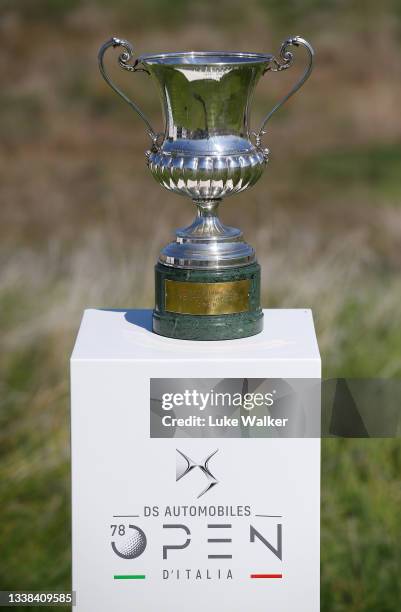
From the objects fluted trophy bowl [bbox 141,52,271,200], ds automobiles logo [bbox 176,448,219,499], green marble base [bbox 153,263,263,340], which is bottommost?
ds automobiles logo [bbox 176,448,219,499]

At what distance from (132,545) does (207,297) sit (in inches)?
21.7

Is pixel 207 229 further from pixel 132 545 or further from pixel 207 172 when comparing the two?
pixel 132 545

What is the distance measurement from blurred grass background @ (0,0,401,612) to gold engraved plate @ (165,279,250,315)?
122 centimetres

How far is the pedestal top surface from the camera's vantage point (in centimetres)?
236

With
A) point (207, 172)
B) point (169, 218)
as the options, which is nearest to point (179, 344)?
point (207, 172)

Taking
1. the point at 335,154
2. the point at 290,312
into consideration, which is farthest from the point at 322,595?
the point at 335,154

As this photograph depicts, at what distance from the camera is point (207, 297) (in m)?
2.44

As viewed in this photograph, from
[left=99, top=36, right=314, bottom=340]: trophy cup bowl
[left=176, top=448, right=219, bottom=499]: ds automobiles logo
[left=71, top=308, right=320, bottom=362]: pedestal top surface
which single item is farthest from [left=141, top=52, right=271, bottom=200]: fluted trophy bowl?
[left=176, top=448, right=219, bottom=499]: ds automobiles logo

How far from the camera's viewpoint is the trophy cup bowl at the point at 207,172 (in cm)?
237

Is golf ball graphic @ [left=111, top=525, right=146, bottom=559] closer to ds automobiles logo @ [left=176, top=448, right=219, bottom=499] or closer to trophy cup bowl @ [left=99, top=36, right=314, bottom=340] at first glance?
ds automobiles logo @ [left=176, top=448, right=219, bottom=499]

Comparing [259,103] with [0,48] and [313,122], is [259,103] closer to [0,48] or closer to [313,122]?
[313,122]

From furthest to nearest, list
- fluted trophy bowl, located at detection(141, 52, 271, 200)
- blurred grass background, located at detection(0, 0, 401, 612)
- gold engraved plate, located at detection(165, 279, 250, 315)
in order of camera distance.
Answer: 1. blurred grass background, located at detection(0, 0, 401, 612)
2. gold engraved plate, located at detection(165, 279, 250, 315)
3. fluted trophy bowl, located at detection(141, 52, 271, 200)

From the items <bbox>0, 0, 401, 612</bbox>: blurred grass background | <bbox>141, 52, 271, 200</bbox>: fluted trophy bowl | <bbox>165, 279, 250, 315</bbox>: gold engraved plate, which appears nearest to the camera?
<bbox>141, 52, 271, 200</bbox>: fluted trophy bowl

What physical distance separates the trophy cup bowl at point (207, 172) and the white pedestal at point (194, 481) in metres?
0.11
